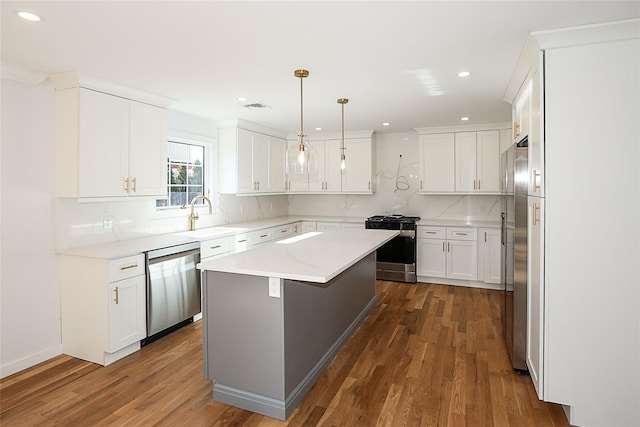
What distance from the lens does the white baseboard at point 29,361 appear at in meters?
2.85

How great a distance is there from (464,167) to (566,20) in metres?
3.46

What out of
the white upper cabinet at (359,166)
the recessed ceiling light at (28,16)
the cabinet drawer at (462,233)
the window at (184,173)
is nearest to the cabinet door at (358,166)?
the white upper cabinet at (359,166)

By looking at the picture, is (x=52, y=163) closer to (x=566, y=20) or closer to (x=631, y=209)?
(x=566, y=20)

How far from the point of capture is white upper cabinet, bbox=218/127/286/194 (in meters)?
4.99

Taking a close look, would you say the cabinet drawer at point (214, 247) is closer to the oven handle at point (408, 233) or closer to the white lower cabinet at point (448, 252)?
the oven handle at point (408, 233)

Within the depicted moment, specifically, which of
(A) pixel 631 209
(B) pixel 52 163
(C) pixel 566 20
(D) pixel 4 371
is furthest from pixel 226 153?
(A) pixel 631 209

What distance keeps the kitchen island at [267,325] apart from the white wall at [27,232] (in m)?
1.59

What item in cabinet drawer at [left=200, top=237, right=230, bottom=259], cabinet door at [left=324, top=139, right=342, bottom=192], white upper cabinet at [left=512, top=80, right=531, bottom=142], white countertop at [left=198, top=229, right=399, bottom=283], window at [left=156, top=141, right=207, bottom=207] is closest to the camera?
white countertop at [left=198, top=229, right=399, bottom=283]

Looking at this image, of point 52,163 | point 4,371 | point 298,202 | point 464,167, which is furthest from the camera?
point 298,202

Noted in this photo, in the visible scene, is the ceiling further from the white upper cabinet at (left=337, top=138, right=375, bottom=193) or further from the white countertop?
the white upper cabinet at (left=337, top=138, right=375, bottom=193)

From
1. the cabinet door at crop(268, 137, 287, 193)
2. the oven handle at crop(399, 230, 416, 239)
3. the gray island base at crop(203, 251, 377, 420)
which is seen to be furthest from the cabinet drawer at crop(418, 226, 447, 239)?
the gray island base at crop(203, 251, 377, 420)

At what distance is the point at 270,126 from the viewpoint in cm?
553

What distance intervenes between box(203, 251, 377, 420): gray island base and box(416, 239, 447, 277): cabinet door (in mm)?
3097

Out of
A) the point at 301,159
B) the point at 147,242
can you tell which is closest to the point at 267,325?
the point at 301,159
